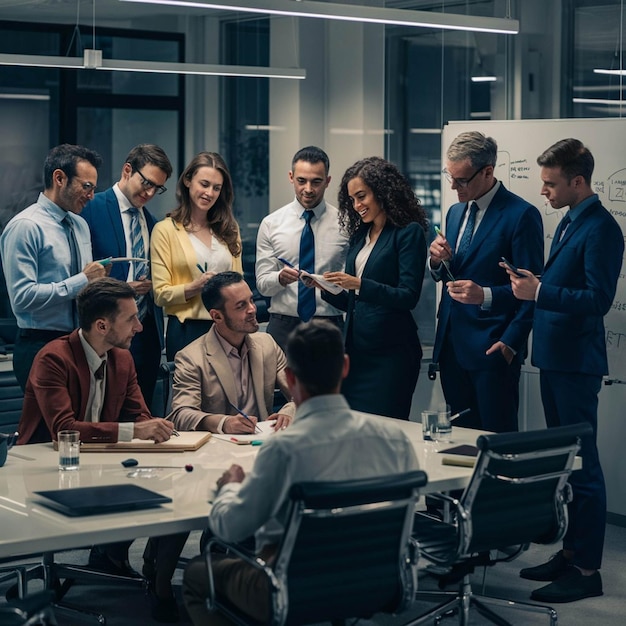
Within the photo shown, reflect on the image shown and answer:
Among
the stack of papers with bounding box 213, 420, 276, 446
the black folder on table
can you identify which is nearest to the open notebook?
the stack of papers with bounding box 213, 420, 276, 446

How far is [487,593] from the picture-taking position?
4.80 meters

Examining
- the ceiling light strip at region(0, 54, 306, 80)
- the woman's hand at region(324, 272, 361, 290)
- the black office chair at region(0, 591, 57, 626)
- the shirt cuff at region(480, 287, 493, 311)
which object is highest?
the ceiling light strip at region(0, 54, 306, 80)

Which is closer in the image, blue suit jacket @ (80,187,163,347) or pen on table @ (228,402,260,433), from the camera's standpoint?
pen on table @ (228,402,260,433)

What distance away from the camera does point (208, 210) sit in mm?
5637

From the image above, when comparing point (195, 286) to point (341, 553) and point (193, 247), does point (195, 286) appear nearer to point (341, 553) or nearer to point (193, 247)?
point (193, 247)

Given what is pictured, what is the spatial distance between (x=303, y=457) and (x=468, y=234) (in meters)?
2.51

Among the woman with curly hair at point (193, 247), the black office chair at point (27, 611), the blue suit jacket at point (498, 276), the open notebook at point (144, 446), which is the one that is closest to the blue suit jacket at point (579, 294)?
the blue suit jacket at point (498, 276)

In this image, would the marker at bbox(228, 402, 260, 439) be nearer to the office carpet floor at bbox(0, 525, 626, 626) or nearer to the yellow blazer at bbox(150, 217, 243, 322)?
the office carpet floor at bbox(0, 525, 626, 626)

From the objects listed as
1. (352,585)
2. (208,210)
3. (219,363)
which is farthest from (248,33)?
(352,585)

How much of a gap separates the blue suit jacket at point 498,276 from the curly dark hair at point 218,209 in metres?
1.18

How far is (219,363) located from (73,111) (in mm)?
4263

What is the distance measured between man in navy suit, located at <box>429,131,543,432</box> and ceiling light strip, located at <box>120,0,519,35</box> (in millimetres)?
707

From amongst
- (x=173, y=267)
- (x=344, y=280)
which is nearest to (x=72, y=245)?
(x=173, y=267)

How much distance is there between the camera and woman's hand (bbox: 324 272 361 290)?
17.3ft
